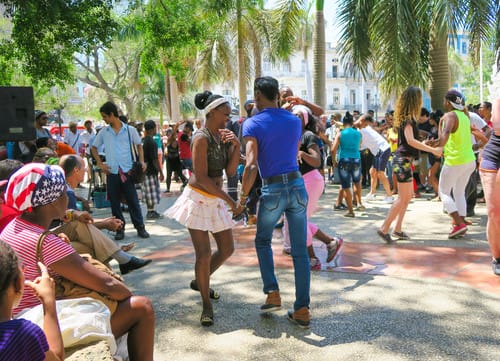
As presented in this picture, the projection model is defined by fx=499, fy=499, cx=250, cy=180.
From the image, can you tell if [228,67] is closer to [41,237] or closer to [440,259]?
[440,259]

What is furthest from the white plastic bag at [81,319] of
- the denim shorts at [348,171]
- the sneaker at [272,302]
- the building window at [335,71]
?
the building window at [335,71]

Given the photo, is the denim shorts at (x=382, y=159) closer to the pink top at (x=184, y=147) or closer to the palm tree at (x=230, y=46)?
the pink top at (x=184, y=147)

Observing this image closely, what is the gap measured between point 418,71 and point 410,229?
224 inches

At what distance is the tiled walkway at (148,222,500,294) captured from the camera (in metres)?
4.95

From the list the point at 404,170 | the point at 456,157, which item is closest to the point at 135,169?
the point at 404,170

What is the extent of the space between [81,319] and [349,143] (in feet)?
22.8

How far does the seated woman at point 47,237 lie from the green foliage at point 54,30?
25.3 ft

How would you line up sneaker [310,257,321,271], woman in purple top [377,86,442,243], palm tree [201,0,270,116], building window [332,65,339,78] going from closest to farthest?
sneaker [310,257,321,271], woman in purple top [377,86,442,243], palm tree [201,0,270,116], building window [332,65,339,78]

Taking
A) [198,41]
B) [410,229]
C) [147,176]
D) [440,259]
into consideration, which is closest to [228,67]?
[198,41]

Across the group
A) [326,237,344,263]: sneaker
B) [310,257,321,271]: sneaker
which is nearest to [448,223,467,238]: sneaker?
A: [326,237,344,263]: sneaker

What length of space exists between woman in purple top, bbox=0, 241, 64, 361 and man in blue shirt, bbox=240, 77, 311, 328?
2139mm

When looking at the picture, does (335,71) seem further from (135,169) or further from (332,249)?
(332,249)

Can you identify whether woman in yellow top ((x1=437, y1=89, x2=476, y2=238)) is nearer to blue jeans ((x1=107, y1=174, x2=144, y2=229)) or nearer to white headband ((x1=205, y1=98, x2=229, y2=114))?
white headband ((x1=205, y1=98, x2=229, y2=114))

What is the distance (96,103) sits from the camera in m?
50.8
